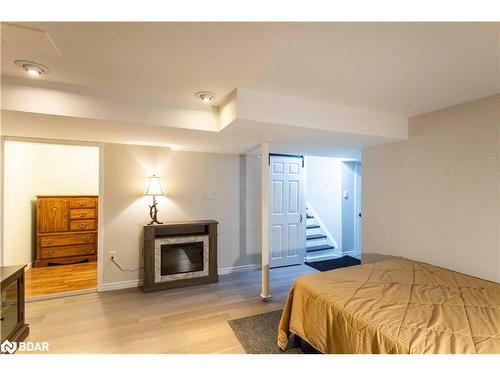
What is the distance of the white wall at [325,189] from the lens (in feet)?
17.0

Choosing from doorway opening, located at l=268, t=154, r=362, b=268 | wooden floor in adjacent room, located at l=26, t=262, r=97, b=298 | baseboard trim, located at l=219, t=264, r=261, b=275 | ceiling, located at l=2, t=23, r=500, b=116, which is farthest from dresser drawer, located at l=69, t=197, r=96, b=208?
doorway opening, located at l=268, t=154, r=362, b=268

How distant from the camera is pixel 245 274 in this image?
150 inches

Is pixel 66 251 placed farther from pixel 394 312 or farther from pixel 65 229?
pixel 394 312

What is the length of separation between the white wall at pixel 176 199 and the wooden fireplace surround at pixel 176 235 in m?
0.26

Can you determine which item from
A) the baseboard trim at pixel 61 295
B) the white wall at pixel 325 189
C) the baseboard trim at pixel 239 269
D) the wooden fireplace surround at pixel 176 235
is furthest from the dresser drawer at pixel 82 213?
the white wall at pixel 325 189

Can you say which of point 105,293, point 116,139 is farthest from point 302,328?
point 116,139

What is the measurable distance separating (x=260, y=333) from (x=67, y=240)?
3845 millimetres

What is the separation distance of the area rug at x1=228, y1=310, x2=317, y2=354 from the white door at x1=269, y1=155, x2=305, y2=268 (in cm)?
173

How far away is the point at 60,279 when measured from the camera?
3438 mm

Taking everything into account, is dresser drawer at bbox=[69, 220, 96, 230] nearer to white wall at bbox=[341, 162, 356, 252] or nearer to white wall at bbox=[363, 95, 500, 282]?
white wall at bbox=[363, 95, 500, 282]

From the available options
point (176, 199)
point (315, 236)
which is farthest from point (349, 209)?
point (176, 199)

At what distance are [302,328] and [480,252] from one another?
1.81 meters

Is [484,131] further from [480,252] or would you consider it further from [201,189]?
[201,189]

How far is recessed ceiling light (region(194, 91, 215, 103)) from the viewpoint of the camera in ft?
6.77
